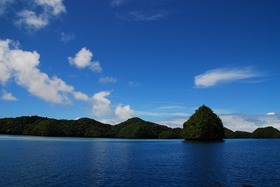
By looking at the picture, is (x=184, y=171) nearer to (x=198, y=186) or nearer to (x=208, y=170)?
(x=208, y=170)

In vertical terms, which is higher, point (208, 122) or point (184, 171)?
point (208, 122)

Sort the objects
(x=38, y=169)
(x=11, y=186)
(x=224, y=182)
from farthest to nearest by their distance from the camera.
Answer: (x=38, y=169)
(x=224, y=182)
(x=11, y=186)

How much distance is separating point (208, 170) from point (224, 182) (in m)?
12.5

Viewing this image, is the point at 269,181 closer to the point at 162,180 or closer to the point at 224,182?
the point at 224,182

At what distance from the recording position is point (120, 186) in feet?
136

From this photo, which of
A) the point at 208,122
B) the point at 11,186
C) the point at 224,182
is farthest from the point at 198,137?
the point at 11,186

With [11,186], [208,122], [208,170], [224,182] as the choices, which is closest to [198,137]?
[208,122]

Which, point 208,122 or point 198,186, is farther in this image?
point 208,122

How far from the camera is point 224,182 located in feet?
147

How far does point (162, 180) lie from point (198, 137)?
158361 mm

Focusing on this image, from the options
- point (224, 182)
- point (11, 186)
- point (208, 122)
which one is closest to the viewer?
point (11, 186)

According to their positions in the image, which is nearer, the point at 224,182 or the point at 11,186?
the point at 11,186

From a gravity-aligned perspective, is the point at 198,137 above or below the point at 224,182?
above

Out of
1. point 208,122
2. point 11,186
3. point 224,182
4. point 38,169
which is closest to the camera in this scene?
point 11,186
